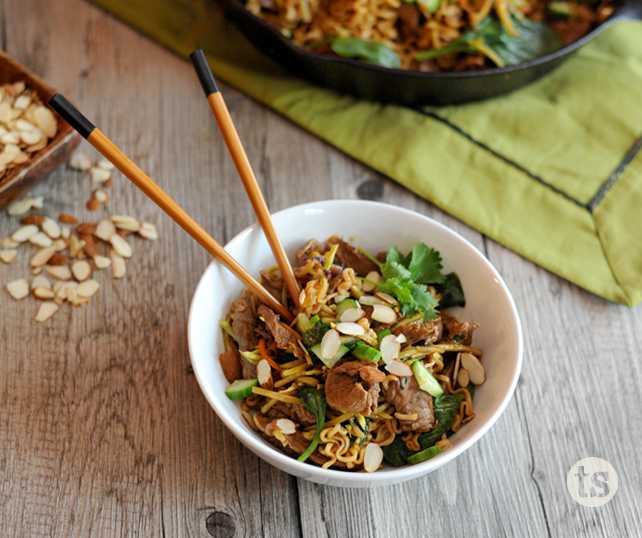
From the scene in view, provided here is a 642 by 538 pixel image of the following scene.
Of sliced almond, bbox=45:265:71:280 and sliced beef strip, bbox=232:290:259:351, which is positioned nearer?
sliced beef strip, bbox=232:290:259:351

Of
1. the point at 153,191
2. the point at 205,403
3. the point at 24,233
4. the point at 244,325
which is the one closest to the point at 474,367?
the point at 244,325

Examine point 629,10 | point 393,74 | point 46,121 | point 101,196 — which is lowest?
point 101,196

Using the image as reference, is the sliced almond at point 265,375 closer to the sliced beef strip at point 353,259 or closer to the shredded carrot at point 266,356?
the shredded carrot at point 266,356

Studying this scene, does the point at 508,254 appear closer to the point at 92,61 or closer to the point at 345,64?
the point at 345,64

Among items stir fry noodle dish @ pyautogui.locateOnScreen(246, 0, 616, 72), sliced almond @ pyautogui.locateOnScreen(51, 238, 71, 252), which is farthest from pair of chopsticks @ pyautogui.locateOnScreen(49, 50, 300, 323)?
stir fry noodle dish @ pyautogui.locateOnScreen(246, 0, 616, 72)

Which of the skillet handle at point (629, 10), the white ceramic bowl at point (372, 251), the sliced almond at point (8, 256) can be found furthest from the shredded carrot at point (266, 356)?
the skillet handle at point (629, 10)

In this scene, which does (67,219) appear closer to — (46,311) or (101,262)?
(101,262)

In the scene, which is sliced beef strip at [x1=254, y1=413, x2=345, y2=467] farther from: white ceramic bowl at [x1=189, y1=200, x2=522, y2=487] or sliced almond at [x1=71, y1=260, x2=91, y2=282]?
sliced almond at [x1=71, y1=260, x2=91, y2=282]
